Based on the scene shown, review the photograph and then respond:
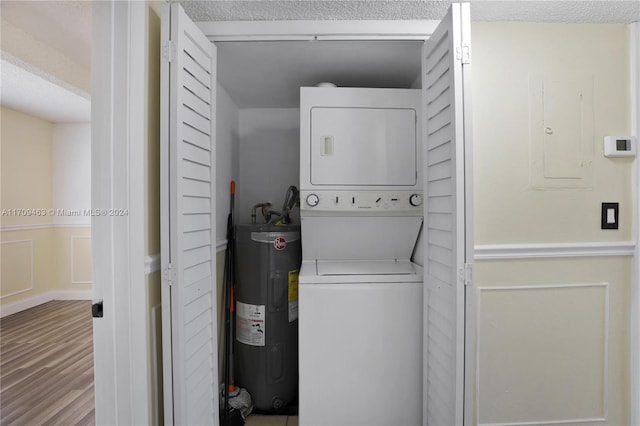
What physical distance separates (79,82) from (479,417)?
12.1ft

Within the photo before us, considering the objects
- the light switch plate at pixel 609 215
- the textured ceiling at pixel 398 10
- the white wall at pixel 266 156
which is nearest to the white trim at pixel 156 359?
the textured ceiling at pixel 398 10

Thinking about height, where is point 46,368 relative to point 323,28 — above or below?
below

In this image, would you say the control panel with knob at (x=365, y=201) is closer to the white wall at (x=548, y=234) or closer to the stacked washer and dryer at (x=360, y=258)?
the stacked washer and dryer at (x=360, y=258)

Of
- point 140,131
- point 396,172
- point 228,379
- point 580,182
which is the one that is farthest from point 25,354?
point 580,182

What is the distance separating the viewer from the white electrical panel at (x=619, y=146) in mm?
1806

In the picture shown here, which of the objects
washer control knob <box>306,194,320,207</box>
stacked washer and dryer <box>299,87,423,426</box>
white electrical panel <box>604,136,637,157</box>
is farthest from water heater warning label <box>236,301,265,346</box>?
white electrical panel <box>604,136,637,157</box>

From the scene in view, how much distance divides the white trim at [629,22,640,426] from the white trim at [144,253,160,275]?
2.32 metres

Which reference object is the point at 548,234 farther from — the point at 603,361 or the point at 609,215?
the point at 603,361

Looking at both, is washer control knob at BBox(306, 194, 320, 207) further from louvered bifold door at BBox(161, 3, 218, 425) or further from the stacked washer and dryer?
louvered bifold door at BBox(161, 3, 218, 425)

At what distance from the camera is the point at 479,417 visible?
5.93 ft

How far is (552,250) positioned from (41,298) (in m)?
5.19

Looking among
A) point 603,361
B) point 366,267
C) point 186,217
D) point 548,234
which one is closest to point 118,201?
point 186,217

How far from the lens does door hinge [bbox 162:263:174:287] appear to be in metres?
1.40

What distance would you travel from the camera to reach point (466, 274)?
140 cm
